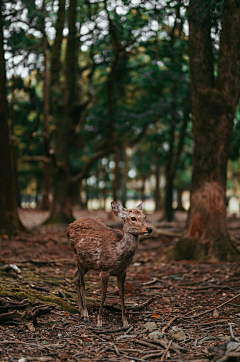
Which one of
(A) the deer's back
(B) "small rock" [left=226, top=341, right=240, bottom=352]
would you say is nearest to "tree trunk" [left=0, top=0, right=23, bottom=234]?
(A) the deer's back

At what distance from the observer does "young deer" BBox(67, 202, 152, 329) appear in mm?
5094

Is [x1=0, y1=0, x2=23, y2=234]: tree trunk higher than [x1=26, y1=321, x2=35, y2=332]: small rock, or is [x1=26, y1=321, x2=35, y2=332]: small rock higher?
[x1=0, y1=0, x2=23, y2=234]: tree trunk

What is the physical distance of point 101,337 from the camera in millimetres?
4812

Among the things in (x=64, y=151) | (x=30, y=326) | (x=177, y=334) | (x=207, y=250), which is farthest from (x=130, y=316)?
(x=64, y=151)

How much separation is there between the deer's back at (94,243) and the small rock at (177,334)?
1.11m

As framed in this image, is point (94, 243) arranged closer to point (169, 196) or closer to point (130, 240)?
point (130, 240)

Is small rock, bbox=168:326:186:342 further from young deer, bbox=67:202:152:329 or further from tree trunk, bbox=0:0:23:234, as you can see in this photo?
tree trunk, bbox=0:0:23:234

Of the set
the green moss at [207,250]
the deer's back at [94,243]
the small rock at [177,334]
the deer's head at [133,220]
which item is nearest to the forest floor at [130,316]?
the small rock at [177,334]

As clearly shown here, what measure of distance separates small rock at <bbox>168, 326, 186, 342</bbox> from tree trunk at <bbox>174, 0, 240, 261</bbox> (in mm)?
4586

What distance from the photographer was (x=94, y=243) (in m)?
5.37

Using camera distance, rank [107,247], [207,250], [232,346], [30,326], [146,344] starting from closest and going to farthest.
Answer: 1. [232,346]
2. [146,344]
3. [30,326]
4. [107,247]
5. [207,250]

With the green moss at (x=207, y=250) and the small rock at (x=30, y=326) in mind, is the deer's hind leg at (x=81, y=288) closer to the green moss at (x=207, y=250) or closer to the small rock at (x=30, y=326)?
the small rock at (x=30, y=326)

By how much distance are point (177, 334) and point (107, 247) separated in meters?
1.40

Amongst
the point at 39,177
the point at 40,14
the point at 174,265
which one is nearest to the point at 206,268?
the point at 174,265
